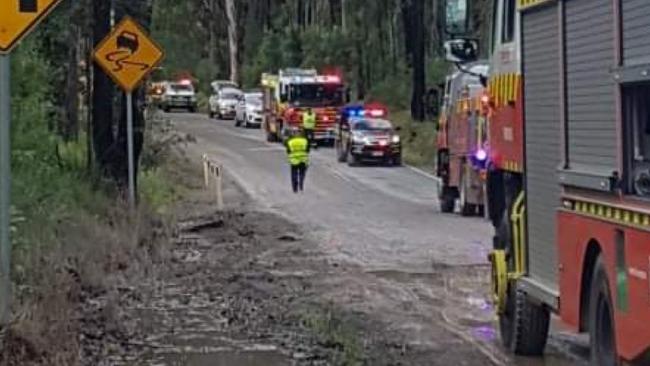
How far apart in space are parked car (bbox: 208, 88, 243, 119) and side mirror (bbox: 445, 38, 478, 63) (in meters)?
66.9

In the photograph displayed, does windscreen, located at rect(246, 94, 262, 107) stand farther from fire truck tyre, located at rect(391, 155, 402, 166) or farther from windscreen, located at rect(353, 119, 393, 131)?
fire truck tyre, located at rect(391, 155, 402, 166)

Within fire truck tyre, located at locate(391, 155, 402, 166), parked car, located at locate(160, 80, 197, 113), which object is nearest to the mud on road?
fire truck tyre, located at locate(391, 155, 402, 166)

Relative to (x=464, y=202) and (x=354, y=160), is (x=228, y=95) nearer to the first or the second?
(x=354, y=160)

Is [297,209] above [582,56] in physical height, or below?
below

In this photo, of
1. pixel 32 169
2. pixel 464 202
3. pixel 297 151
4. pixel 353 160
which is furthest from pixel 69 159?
pixel 353 160

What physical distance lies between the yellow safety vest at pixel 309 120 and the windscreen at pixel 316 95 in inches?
29.5

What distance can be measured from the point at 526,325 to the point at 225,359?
2494 millimetres

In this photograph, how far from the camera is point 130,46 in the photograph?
2205 cm

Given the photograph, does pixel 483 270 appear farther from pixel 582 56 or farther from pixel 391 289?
pixel 582 56

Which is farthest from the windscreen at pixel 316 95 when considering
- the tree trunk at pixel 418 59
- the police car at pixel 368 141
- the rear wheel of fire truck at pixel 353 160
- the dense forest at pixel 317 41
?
the rear wheel of fire truck at pixel 353 160

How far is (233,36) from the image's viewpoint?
296 feet

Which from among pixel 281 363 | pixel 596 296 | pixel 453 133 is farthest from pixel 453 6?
pixel 453 133

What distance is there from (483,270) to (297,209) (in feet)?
42.2

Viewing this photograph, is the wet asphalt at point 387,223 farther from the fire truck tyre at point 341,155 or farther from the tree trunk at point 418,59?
the tree trunk at point 418,59
